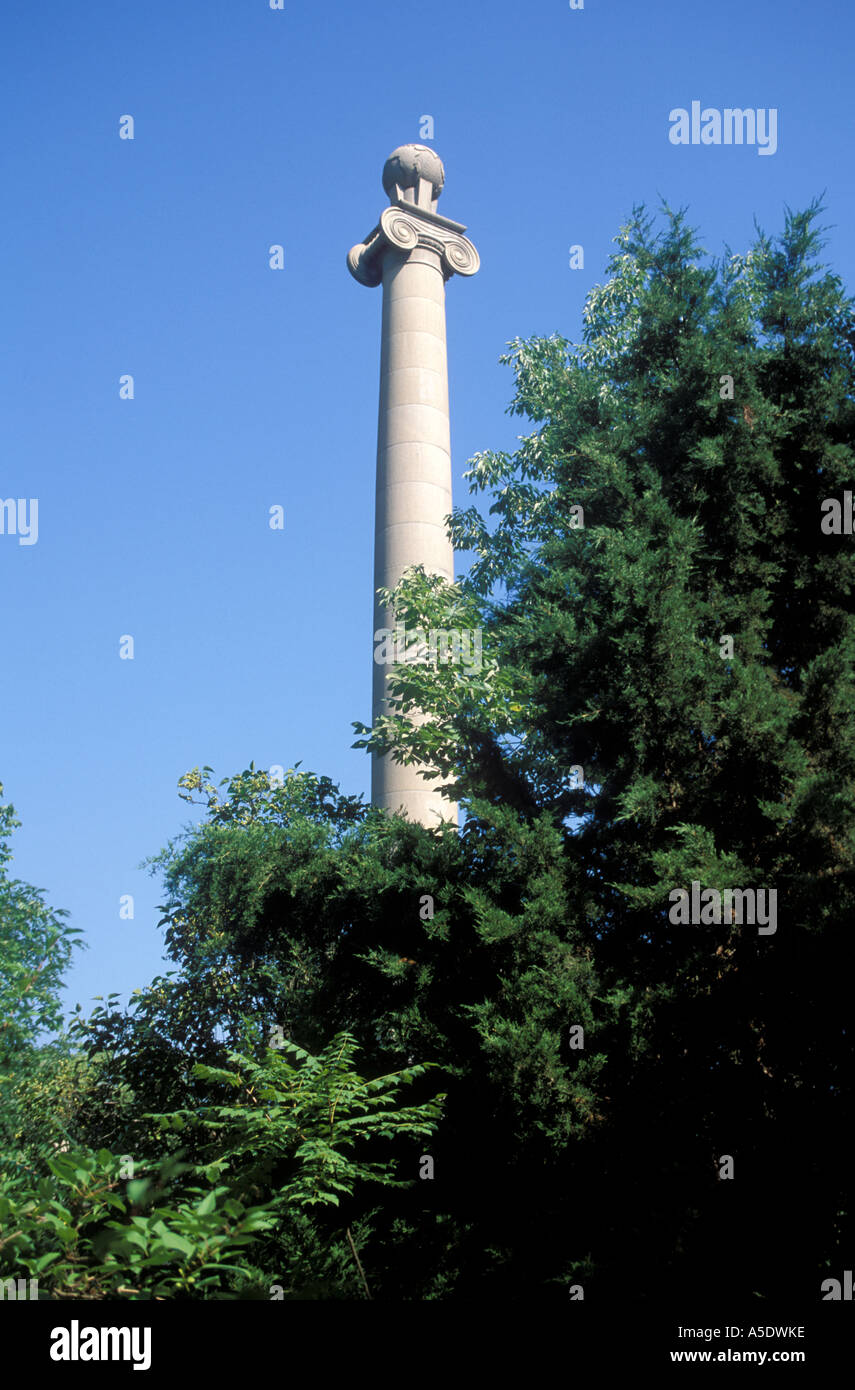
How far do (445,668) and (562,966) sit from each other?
15.0 feet

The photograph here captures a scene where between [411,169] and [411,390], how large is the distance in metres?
7.13

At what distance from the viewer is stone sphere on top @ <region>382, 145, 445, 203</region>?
1135 inches

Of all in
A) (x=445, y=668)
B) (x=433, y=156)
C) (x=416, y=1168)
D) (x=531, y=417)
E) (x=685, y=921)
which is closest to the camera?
(x=685, y=921)

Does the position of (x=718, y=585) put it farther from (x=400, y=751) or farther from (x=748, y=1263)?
(x=748, y=1263)

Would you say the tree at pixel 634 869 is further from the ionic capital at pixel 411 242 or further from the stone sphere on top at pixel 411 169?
the stone sphere on top at pixel 411 169

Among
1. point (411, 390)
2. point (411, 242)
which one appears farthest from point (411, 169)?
point (411, 390)

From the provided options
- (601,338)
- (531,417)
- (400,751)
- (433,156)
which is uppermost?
(433,156)

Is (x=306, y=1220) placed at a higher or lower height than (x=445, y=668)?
lower

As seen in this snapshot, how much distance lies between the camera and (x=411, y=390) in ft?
84.4

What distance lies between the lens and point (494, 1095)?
11.2 m

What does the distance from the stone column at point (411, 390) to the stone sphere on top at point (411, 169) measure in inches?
1.0

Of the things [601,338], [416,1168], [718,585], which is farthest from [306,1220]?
[601,338]

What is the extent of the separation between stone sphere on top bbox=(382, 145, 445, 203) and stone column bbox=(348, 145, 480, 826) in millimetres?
26

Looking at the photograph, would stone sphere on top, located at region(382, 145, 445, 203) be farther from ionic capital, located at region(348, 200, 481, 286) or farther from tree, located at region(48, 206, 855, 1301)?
tree, located at region(48, 206, 855, 1301)
